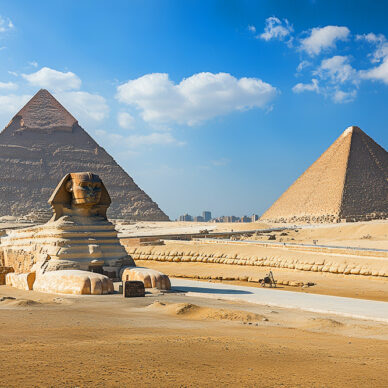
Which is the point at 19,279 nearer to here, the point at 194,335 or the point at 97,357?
the point at 194,335

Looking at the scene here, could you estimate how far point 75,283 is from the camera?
711 centimetres

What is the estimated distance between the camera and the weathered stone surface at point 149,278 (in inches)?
303

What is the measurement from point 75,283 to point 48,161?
4168 inches

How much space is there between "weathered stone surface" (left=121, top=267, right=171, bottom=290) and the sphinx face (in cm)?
149

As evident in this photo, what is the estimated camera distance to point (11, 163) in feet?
343

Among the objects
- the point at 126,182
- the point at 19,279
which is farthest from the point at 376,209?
the point at 19,279

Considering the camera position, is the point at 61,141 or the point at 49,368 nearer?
the point at 49,368

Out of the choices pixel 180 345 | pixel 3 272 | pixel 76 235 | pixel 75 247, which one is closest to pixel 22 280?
pixel 75 247

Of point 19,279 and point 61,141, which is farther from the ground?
point 61,141

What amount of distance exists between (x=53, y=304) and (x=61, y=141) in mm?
110144

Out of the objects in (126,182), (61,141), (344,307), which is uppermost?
(61,141)

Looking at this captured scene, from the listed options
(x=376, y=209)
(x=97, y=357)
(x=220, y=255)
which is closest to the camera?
(x=97, y=357)

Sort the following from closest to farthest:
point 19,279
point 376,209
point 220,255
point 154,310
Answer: point 154,310 < point 19,279 < point 220,255 < point 376,209

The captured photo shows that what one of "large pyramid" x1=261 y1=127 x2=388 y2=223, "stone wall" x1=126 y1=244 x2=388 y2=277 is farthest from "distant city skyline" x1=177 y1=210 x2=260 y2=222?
"stone wall" x1=126 y1=244 x2=388 y2=277
